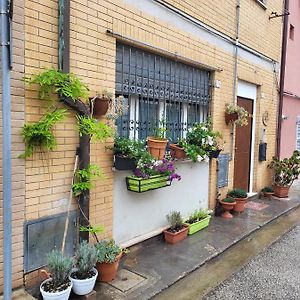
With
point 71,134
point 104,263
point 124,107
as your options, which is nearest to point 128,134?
point 124,107

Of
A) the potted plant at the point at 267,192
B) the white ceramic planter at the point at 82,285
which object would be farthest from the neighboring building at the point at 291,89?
the white ceramic planter at the point at 82,285

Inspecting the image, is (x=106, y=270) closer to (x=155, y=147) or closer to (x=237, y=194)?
(x=155, y=147)

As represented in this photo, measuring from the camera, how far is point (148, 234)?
4.50m

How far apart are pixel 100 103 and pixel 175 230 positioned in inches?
88.9

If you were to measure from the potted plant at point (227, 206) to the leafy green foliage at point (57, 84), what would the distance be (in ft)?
12.5

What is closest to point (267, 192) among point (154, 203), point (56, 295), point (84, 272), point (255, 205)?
point (255, 205)

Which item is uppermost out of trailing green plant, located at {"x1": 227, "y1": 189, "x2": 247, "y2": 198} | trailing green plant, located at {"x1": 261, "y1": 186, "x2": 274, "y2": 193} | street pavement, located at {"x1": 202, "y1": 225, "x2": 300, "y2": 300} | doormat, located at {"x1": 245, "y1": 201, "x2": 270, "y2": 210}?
trailing green plant, located at {"x1": 227, "y1": 189, "x2": 247, "y2": 198}

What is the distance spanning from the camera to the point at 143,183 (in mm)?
3938

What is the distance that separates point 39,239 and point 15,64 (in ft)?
5.52

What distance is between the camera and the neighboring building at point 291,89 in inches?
373

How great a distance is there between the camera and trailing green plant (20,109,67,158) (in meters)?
2.90

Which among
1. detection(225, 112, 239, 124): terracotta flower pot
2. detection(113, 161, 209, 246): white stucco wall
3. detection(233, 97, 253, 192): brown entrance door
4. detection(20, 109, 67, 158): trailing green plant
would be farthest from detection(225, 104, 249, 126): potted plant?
detection(20, 109, 67, 158): trailing green plant

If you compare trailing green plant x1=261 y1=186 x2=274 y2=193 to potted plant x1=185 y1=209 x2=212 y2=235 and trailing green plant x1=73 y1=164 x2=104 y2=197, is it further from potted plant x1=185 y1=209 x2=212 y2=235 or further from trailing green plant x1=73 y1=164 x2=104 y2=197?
trailing green plant x1=73 y1=164 x2=104 y2=197

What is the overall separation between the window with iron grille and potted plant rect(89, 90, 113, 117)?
51cm
